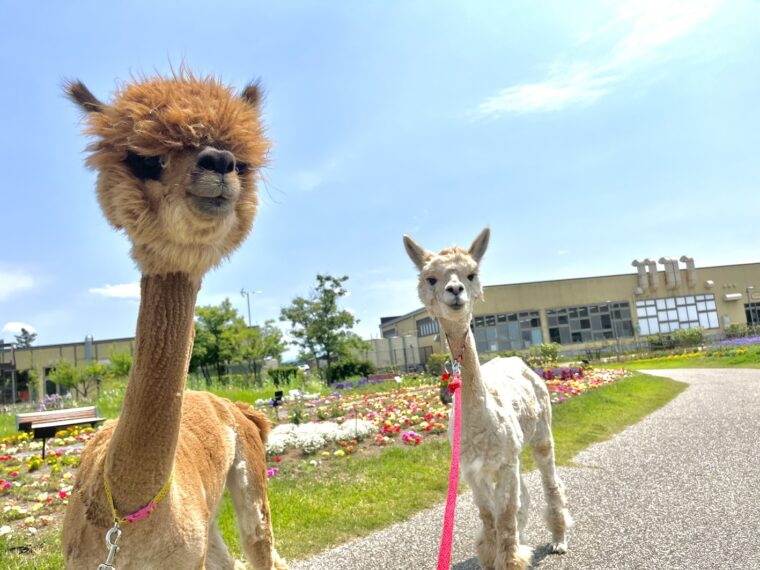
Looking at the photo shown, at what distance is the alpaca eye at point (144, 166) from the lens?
1.82 metres

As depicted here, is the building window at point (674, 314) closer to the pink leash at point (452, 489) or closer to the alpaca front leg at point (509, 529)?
the alpaca front leg at point (509, 529)

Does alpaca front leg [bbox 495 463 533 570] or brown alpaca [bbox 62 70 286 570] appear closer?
brown alpaca [bbox 62 70 286 570]

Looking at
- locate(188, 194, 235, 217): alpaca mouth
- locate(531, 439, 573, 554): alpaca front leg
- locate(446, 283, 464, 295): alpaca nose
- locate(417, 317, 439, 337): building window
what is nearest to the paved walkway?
locate(531, 439, 573, 554): alpaca front leg

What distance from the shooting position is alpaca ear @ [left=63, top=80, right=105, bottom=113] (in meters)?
1.99

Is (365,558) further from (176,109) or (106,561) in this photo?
(176,109)

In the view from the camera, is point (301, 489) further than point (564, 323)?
No

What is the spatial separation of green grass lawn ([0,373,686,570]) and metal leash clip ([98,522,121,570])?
3422 mm

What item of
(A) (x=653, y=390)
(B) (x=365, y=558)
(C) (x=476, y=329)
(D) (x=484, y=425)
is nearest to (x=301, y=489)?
(B) (x=365, y=558)

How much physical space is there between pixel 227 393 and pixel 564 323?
3168cm

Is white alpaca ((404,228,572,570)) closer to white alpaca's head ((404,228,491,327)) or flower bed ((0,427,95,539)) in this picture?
white alpaca's head ((404,228,491,327))

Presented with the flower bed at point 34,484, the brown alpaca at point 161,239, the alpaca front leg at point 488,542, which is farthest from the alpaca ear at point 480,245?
the flower bed at point 34,484

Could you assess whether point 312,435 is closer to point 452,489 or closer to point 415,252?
point 415,252

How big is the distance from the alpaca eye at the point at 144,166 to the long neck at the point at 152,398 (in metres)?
0.37

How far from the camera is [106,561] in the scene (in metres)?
1.79
